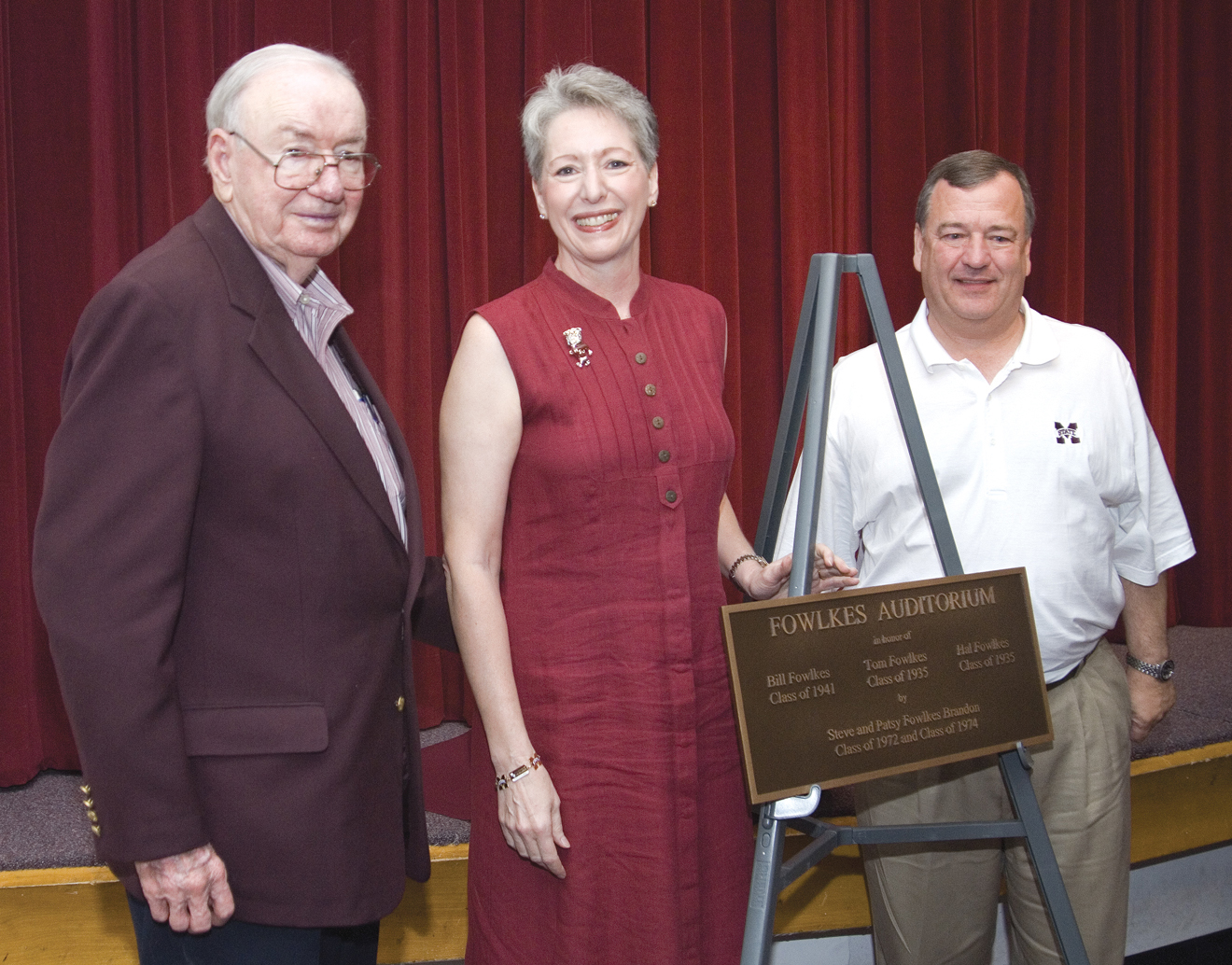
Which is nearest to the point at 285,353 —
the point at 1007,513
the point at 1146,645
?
the point at 1007,513

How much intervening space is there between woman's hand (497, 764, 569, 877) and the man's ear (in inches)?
33.1

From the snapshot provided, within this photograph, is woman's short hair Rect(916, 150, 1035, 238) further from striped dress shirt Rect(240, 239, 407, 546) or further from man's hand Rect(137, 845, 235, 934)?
man's hand Rect(137, 845, 235, 934)

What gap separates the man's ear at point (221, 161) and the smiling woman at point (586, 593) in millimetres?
357

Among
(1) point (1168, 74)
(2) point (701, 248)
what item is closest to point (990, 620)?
(2) point (701, 248)

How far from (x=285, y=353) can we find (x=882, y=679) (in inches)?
34.7

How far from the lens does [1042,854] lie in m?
1.54

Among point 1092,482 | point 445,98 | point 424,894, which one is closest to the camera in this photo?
point 1092,482

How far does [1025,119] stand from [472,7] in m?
1.88

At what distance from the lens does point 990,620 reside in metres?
1.51

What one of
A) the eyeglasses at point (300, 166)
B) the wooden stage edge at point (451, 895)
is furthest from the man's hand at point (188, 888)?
the wooden stage edge at point (451, 895)

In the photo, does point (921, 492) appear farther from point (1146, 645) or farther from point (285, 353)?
point (285, 353)

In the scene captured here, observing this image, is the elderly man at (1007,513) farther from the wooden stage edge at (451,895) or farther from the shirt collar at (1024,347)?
the wooden stage edge at (451,895)

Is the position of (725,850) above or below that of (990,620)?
below

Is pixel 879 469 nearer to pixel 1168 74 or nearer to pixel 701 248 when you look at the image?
pixel 701 248
